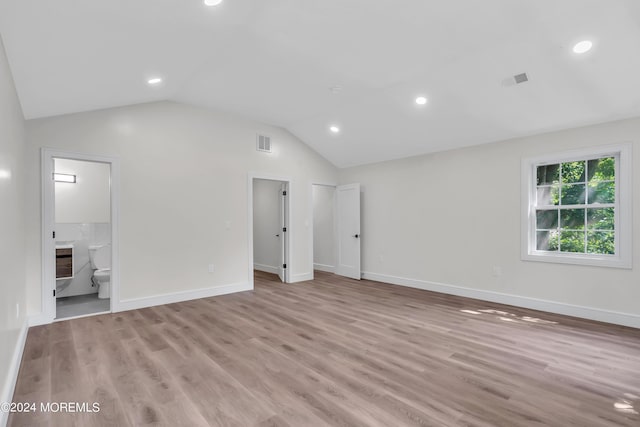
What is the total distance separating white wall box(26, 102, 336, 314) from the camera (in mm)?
3938

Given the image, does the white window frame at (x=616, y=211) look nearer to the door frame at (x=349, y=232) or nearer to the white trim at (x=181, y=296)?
the door frame at (x=349, y=232)

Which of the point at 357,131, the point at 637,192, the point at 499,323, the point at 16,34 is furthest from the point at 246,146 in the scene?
the point at 637,192

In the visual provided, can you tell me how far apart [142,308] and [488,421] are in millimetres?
4218

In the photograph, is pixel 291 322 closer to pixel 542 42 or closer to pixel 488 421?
pixel 488 421

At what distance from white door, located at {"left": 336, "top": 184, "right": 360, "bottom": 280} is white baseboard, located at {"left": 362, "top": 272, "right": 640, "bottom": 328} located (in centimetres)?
84

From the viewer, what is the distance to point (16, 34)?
78.7 inches

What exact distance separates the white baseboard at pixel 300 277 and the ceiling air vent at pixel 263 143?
7.99 ft

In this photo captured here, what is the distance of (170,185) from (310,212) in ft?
8.85

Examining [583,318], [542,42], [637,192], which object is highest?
[542,42]

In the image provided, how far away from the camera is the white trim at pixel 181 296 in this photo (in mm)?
4324

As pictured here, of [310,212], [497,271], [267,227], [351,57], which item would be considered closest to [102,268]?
[267,227]

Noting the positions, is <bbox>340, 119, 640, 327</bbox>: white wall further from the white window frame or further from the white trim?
the white trim

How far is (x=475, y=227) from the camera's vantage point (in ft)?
16.4

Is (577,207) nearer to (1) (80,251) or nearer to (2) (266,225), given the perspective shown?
(2) (266,225)
